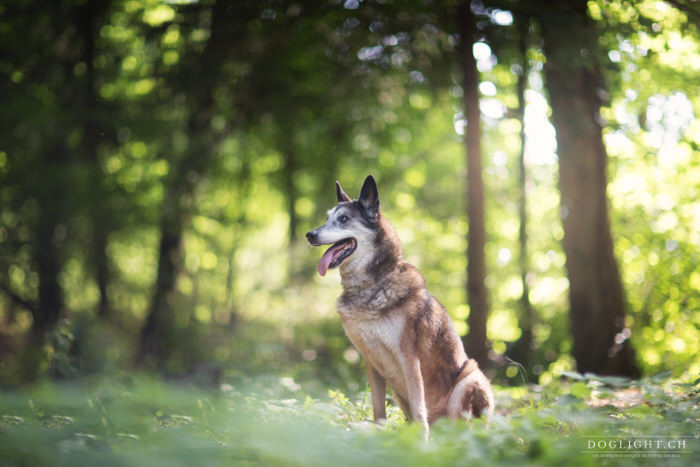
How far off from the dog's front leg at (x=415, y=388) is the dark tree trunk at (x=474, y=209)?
4.06 meters

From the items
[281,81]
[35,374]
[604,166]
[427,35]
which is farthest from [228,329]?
[604,166]

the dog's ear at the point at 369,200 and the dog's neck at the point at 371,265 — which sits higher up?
the dog's ear at the point at 369,200

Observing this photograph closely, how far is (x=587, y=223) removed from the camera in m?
7.54

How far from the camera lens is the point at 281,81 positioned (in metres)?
9.17

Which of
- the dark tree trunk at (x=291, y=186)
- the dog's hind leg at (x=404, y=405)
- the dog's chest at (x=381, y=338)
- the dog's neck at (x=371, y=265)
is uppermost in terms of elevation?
the dark tree trunk at (x=291, y=186)

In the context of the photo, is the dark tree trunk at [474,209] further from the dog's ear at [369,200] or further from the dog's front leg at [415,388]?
the dog's front leg at [415,388]

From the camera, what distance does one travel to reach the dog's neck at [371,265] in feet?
13.9

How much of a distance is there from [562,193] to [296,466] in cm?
642

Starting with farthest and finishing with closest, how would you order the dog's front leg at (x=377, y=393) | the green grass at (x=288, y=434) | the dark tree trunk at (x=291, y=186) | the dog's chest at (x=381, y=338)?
1. the dark tree trunk at (x=291, y=186)
2. the dog's front leg at (x=377, y=393)
3. the dog's chest at (x=381, y=338)
4. the green grass at (x=288, y=434)

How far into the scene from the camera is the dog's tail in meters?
4.01

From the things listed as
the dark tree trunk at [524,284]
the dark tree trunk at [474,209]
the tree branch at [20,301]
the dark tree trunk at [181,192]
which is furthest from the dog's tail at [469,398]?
the tree branch at [20,301]

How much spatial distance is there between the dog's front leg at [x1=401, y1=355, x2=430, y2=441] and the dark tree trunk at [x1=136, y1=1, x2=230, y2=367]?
6.10 m

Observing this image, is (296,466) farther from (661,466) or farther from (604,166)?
(604,166)

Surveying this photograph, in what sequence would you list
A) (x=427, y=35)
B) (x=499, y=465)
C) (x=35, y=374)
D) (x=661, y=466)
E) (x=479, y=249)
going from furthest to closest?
(x=427, y=35), (x=479, y=249), (x=35, y=374), (x=661, y=466), (x=499, y=465)
